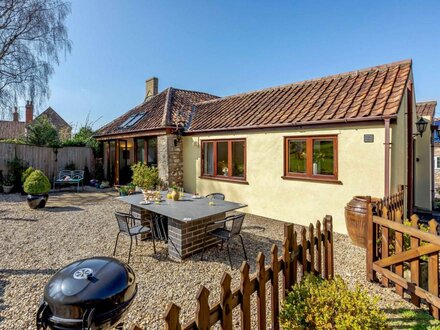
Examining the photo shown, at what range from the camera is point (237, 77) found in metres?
15.3

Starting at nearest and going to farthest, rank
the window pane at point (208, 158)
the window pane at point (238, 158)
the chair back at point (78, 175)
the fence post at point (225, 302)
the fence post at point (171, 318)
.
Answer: the fence post at point (171, 318) → the fence post at point (225, 302) → the window pane at point (238, 158) → the window pane at point (208, 158) → the chair back at point (78, 175)

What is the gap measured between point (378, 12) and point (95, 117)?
20716 millimetres

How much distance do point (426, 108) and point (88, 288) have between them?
15272 millimetres

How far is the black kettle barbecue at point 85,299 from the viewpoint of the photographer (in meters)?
1.42

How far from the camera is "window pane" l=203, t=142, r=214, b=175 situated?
10120mm

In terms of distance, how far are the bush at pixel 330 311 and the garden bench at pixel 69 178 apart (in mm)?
13564

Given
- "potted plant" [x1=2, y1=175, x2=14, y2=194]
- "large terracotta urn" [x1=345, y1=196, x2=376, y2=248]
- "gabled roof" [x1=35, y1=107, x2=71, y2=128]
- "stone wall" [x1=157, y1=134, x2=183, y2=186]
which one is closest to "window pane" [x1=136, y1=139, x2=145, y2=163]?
"stone wall" [x1=157, y1=134, x2=183, y2=186]

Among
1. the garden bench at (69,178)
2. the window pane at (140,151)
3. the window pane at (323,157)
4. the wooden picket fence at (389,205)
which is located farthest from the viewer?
the window pane at (140,151)

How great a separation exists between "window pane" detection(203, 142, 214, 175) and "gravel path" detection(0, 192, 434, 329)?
118 inches

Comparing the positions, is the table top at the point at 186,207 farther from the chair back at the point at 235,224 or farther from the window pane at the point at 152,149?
the window pane at the point at 152,149

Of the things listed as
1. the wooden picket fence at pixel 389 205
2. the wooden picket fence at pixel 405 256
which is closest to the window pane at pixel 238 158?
the wooden picket fence at pixel 389 205

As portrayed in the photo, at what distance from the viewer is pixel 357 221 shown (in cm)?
552

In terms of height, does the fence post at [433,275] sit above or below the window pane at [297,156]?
below

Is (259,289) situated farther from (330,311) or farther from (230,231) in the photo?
(230,231)
